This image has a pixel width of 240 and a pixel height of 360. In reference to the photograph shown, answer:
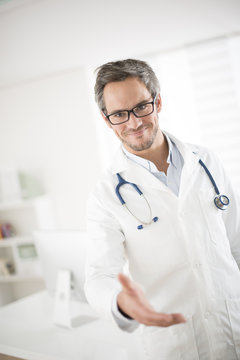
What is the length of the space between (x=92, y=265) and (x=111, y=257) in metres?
0.07

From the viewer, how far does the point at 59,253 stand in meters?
1.59

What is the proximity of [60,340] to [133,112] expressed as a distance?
1040 millimetres

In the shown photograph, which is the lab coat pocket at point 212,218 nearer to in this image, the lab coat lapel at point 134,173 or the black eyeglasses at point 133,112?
the lab coat lapel at point 134,173

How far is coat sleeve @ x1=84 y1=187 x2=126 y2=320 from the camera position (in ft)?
2.93

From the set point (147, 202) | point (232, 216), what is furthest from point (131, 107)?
point (232, 216)

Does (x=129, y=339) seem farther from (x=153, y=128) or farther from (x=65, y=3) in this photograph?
(x=65, y=3)

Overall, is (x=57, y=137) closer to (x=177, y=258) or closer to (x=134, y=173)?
(x=134, y=173)

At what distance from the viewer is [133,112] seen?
108 cm

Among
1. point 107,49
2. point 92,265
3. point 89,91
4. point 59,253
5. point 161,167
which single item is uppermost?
point 107,49

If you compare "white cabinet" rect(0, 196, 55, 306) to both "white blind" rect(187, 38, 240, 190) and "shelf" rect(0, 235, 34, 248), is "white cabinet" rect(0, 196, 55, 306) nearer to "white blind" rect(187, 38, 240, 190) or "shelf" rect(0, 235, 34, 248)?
"shelf" rect(0, 235, 34, 248)

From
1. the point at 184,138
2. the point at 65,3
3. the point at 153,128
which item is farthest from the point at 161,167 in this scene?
the point at 184,138

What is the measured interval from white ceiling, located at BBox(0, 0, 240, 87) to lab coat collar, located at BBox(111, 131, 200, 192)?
1270mm

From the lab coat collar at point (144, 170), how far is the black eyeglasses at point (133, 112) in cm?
17

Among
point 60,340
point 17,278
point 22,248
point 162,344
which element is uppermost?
point 162,344
